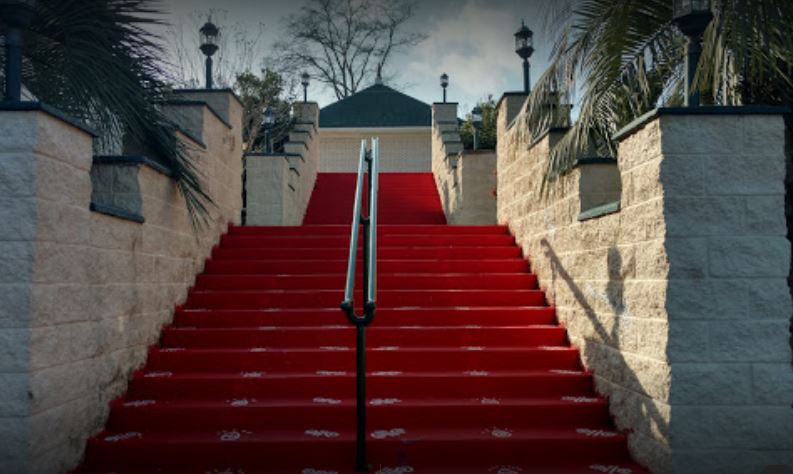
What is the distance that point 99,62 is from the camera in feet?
12.2

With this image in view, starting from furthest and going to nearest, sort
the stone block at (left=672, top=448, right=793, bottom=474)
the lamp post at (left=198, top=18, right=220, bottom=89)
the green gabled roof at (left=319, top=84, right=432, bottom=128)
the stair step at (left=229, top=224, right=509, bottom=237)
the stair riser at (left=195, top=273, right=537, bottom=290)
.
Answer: the green gabled roof at (left=319, top=84, right=432, bottom=128) → the lamp post at (left=198, top=18, right=220, bottom=89) → the stair step at (left=229, top=224, right=509, bottom=237) → the stair riser at (left=195, top=273, right=537, bottom=290) → the stone block at (left=672, top=448, right=793, bottom=474)

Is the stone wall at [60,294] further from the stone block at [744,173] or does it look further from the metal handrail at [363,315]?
the stone block at [744,173]

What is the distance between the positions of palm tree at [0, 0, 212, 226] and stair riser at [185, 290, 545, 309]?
5.04 feet

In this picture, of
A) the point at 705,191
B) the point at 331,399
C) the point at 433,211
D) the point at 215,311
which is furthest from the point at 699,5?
the point at 433,211

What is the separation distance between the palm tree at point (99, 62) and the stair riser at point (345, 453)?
203 centimetres

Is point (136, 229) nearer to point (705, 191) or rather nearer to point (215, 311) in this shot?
point (215, 311)

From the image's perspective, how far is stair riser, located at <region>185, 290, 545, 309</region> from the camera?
4.98 m

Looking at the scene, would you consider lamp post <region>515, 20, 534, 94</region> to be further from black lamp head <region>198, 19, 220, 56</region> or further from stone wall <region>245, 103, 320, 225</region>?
stone wall <region>245, 103, 320, 225</region>

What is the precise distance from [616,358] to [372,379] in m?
1.54

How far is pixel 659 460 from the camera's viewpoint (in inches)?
120

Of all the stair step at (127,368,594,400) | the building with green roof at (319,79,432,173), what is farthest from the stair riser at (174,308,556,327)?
the building with green roof at (319,79,432,173)

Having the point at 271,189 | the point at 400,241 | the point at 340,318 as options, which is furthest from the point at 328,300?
the point at 271,189

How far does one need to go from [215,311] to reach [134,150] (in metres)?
1.41

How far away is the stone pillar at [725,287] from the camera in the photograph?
2959mm
